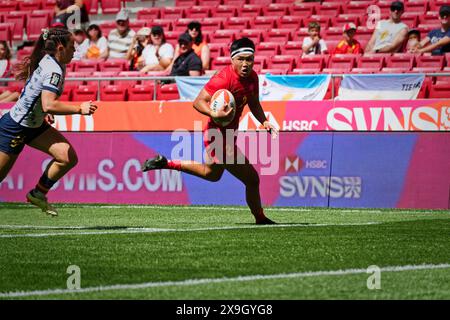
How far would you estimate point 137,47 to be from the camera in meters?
20.9

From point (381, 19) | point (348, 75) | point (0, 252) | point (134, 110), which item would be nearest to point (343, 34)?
point (381, 19)

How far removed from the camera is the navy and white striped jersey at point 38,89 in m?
10.8

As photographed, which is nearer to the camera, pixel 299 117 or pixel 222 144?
pixel 222 144

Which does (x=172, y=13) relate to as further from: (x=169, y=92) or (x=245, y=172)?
(x=245, y=172)

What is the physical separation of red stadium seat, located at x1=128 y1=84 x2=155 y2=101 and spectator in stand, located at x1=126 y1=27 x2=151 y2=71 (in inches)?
56.6

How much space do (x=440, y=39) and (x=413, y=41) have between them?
586mm

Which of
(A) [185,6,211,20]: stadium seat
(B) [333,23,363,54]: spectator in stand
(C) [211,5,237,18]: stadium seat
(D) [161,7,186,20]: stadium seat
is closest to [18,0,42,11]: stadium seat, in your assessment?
(D) [161,7,186,20]: stadium seat

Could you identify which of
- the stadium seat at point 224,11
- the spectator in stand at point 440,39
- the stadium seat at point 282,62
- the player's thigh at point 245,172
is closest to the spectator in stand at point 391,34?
the spectator in stand at point 440,39

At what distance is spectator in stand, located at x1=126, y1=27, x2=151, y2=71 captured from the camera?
811 inches

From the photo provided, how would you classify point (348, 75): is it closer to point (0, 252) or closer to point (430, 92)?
point (430, 92)

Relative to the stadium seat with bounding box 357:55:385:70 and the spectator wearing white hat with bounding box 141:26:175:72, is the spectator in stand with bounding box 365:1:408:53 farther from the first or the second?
the spectator wearing white hat with bounding box 141:26:175:72

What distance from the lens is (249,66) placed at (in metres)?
11.4

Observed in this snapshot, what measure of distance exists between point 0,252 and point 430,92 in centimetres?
958

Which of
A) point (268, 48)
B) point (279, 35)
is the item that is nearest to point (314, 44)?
point (268, 48)
